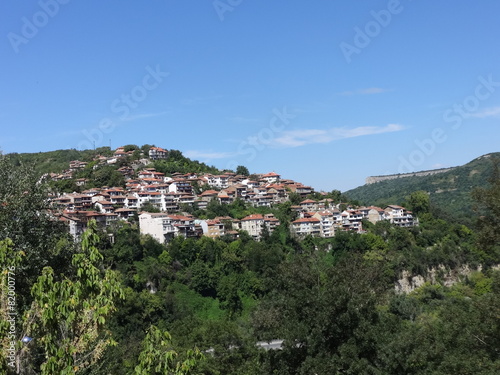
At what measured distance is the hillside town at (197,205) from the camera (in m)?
46.4

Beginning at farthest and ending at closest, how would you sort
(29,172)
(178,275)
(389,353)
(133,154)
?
(133,154) < (178,275) < (389,353) < (29,172)

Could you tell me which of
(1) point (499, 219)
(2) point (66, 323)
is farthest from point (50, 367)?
(1) point (499, 219)

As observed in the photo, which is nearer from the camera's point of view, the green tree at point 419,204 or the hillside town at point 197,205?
the hillside town at point 197,205

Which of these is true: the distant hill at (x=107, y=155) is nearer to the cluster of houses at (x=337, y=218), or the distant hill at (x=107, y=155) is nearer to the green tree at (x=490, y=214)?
the cluster of houses at (x=337, y=218)

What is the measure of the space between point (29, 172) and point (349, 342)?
7.98m

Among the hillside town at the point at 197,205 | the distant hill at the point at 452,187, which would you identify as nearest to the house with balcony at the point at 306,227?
the hillside town at the point at 197,205

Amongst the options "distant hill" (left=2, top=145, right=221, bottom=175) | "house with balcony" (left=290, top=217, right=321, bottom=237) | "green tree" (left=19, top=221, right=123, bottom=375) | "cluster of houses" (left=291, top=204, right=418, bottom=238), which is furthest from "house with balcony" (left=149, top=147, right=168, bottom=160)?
"green tree" (left=19, top=221, right=123, bottom=375)

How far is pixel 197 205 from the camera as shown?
56.4 metres

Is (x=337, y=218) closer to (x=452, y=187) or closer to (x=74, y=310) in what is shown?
(x=74, y=310)

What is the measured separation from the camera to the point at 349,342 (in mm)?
10133

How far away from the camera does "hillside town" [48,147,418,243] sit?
46.4m

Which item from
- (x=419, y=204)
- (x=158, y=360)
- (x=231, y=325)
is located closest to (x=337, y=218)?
(x=419, y=204)

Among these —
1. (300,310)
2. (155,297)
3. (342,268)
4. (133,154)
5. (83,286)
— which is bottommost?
(155,297)

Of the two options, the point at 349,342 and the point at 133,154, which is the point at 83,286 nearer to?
the point at 349,342
